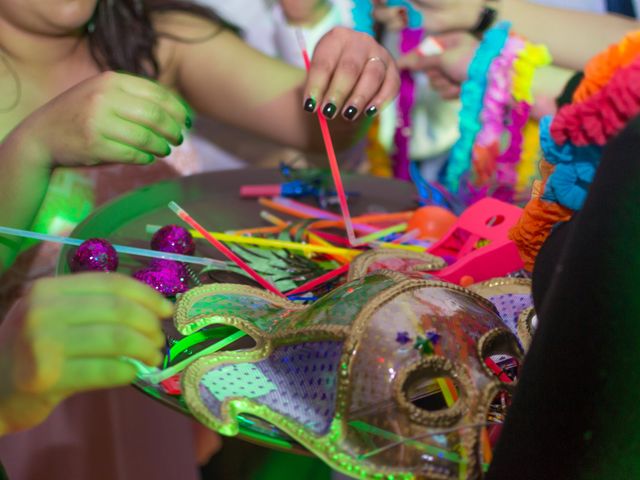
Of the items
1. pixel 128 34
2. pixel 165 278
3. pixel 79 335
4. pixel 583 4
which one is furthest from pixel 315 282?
pixel 583 4

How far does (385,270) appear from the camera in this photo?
0.44 m

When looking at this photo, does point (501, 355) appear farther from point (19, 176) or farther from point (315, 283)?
point (19, 176)

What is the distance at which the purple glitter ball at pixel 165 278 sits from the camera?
509 millimetres

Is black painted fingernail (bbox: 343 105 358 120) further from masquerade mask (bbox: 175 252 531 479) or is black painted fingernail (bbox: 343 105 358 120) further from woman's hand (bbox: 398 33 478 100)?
woman's hand (bbox: 398 33 478 100)

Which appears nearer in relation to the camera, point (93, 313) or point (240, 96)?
point (93, 313)

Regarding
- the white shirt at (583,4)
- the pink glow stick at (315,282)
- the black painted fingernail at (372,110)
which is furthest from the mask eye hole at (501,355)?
the white shirt at (583,4)

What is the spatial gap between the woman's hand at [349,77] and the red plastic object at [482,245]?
124 mm

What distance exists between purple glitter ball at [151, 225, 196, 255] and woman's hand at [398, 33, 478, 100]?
1.48 ft

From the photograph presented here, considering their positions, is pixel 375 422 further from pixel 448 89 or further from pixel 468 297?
pixel 448 89

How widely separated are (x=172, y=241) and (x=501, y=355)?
0.27 meters

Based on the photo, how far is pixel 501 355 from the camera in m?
0.43

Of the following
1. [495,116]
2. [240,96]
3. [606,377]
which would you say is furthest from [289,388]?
[240,96]

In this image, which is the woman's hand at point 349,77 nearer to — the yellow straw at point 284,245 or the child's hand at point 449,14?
the yellow straw at point 284,245

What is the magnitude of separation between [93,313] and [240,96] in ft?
2.06
